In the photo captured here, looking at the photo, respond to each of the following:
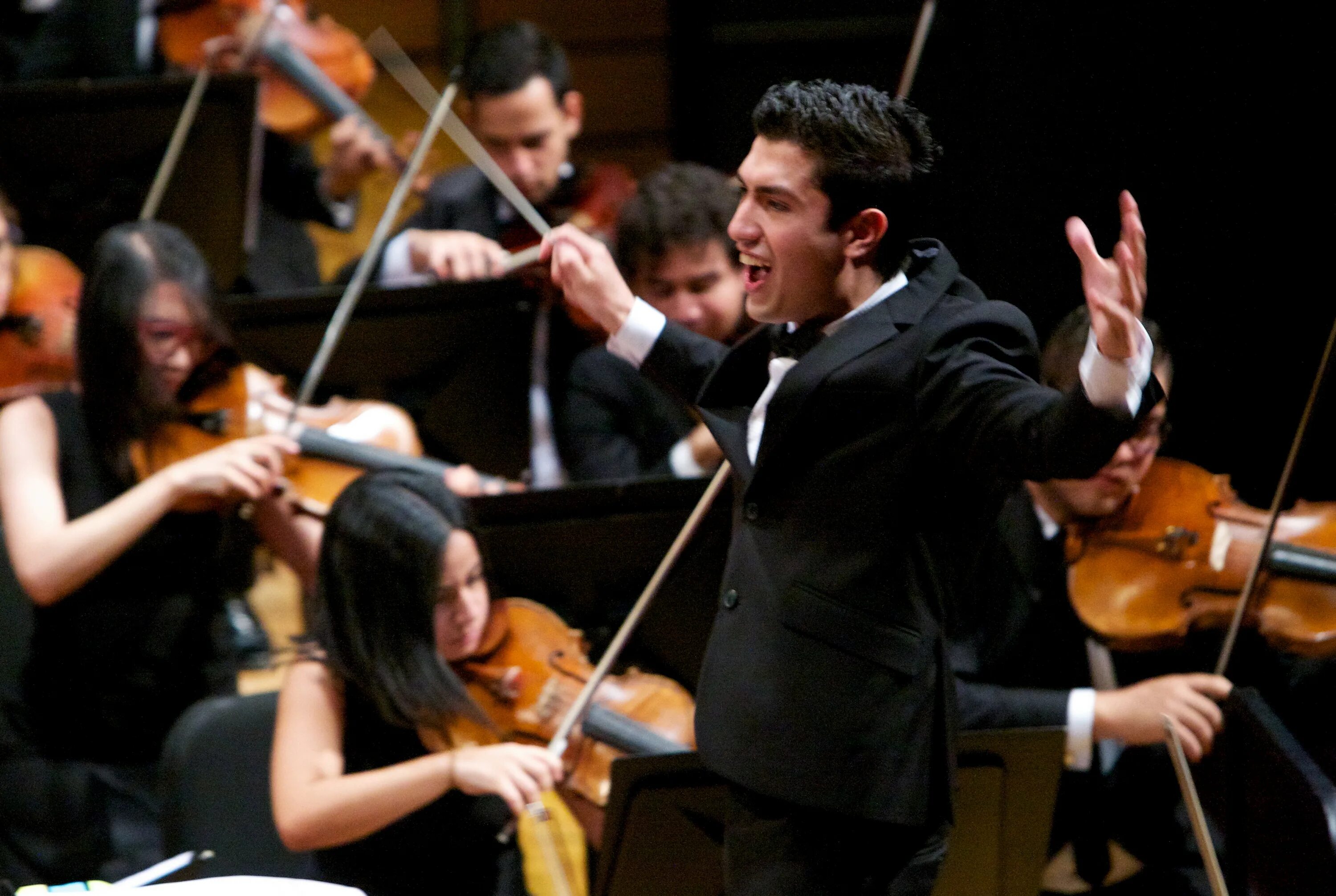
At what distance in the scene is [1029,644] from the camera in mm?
1760

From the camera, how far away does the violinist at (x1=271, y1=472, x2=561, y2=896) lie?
154 centimetres

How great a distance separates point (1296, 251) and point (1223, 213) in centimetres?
8

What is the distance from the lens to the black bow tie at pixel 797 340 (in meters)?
1.08

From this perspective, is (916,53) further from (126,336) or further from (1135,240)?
(126,336)

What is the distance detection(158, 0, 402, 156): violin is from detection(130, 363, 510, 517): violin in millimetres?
771

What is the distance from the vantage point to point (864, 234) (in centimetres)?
104

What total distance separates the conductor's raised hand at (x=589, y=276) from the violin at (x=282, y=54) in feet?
5.25

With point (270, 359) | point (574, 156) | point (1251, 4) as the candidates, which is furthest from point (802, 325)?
point (574, 156)

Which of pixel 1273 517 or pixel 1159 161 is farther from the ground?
pixel 1159 161

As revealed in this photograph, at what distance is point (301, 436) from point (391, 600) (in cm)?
56

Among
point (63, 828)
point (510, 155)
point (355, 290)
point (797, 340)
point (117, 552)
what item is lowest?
point (63, 828)

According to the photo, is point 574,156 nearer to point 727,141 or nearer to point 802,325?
point 727,141

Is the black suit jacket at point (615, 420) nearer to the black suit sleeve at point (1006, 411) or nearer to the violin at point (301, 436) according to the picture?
the violin at point (301, 436)

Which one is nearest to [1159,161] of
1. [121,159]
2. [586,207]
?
[586,207]
